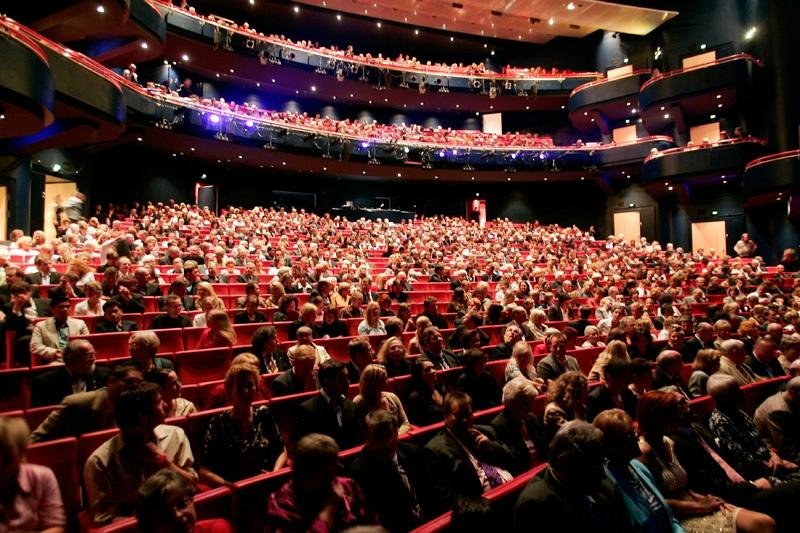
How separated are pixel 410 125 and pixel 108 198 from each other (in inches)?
464

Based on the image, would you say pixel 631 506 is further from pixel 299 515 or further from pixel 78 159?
pixel 78 159

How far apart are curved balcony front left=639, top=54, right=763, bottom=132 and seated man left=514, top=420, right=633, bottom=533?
638 inches

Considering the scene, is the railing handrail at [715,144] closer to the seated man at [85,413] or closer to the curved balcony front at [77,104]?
the curved balcony front at [77,104]

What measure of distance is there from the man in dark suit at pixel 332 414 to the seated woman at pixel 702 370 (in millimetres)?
2498

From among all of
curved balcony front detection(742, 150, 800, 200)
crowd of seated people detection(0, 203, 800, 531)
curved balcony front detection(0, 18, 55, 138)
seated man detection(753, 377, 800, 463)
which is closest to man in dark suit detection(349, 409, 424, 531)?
crowd of seated people detection(0, 203, 800, 531)

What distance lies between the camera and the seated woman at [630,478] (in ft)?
6.66

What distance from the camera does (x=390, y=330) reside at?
4.04 m

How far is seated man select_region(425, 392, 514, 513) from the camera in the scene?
2090 millimetres

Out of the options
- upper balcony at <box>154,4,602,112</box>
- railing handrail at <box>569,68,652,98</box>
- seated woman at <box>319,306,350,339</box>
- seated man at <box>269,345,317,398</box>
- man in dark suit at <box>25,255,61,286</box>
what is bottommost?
seated man at <box>269,345,317,398</box>

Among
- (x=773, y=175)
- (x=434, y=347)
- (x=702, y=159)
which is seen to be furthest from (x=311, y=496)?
(x=702, y=159)

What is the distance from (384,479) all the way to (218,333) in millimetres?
2420

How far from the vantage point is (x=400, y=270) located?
27.3ft

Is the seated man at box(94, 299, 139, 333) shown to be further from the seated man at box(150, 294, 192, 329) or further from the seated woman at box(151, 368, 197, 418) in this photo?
the seated woman at box(151, 368, 197, 418)

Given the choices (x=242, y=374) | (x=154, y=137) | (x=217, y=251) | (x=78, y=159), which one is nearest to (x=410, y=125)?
(x=154, y=137)
